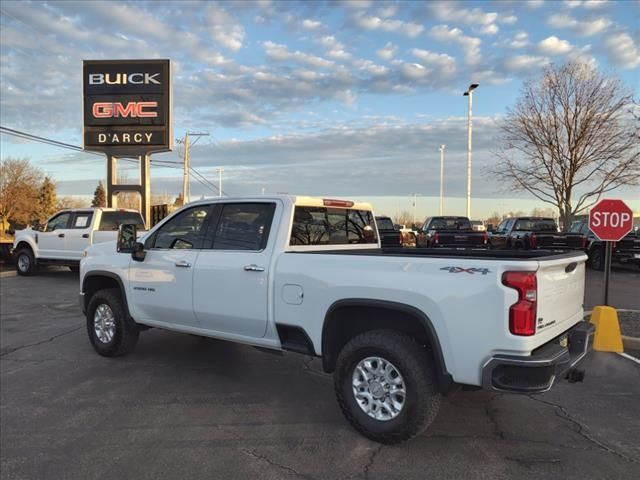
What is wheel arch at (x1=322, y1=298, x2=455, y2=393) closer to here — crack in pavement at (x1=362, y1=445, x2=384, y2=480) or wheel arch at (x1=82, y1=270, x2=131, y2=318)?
crack in pavement at (x1=362, y1=445, x2=384, y2=480)

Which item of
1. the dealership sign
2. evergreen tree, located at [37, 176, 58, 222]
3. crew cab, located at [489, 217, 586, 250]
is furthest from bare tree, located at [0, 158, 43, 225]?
crew cab, located at [489, 217, 586, 250]

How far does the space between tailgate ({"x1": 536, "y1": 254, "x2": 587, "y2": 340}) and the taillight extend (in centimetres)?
9

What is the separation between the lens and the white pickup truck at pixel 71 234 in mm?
14492

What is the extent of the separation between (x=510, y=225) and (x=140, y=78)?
16651 mm

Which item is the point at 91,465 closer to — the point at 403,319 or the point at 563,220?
the point at 403,319

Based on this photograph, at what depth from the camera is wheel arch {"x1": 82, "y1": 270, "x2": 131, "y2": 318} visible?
20.3 feet

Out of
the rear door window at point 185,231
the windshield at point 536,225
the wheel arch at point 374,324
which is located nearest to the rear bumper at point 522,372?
the wheel arch at point 374,324

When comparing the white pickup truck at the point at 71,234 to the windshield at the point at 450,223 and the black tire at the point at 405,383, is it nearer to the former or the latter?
the black tire at the point at 405,383

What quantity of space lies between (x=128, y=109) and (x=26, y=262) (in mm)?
8826

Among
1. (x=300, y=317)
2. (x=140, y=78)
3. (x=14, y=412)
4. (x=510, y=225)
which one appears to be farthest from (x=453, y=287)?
(x=140, y=78)

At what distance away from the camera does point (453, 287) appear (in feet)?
11.8

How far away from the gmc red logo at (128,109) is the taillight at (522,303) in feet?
69.6

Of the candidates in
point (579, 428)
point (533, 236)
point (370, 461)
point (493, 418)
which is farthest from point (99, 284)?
point (533, 236)

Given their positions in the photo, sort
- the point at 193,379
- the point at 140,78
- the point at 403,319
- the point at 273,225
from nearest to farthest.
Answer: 1. the point at 403,319
2. the point at 273,225
3. the point at 193,379
4. the point at 140,78
